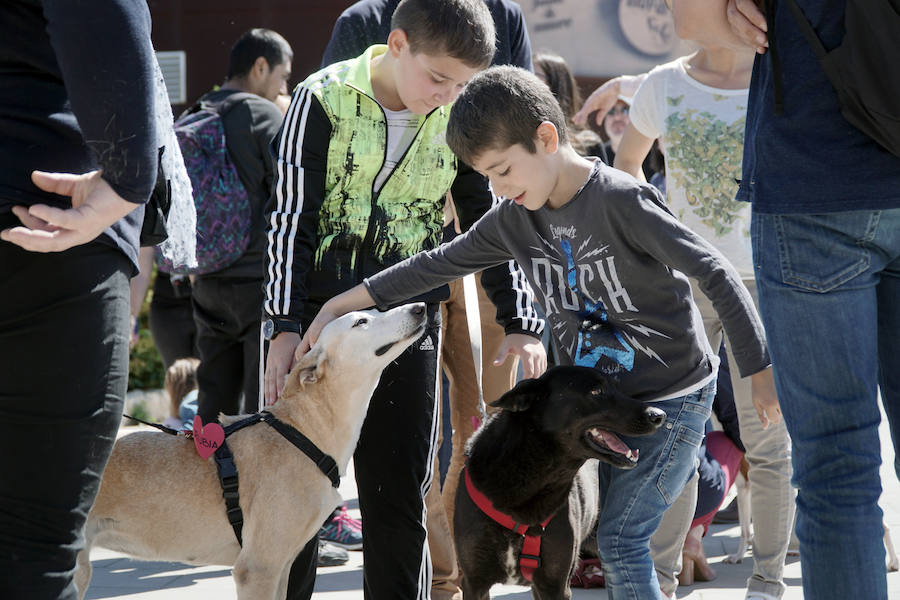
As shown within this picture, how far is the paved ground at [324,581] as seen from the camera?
4.41m

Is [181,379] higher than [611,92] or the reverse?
the reverse

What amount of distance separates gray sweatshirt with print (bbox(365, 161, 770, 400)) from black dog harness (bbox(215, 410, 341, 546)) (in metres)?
0.62

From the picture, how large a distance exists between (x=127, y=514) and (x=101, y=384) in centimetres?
170

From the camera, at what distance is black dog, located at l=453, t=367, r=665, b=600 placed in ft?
10.9

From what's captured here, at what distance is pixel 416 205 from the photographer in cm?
338

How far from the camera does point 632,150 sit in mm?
4359

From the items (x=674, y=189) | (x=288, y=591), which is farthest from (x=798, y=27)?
(x=288, y=591)

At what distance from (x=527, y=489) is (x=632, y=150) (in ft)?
5.55

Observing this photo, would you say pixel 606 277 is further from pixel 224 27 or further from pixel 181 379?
pixel 224 27

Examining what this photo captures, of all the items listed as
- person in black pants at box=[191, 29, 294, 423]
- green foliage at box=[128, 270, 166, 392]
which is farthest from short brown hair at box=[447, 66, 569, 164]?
green foliage at box=[128, 270, 166, 392]

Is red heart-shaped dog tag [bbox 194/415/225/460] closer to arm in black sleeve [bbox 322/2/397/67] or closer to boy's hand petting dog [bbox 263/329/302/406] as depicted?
boy's hand petting dog [bbox 263/329/302/406]

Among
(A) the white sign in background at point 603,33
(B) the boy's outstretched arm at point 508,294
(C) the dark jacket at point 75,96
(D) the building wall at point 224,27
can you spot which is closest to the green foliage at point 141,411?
(D) the building wall at point 224,27

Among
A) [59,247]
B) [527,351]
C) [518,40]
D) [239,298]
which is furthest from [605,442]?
[239,298]

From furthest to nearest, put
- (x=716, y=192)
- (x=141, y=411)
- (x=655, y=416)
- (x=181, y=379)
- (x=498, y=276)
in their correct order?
(x=141, y=411), (x=181, y=379), (x=716, y=192), (x=498, y=276), (x=655, y=416)
